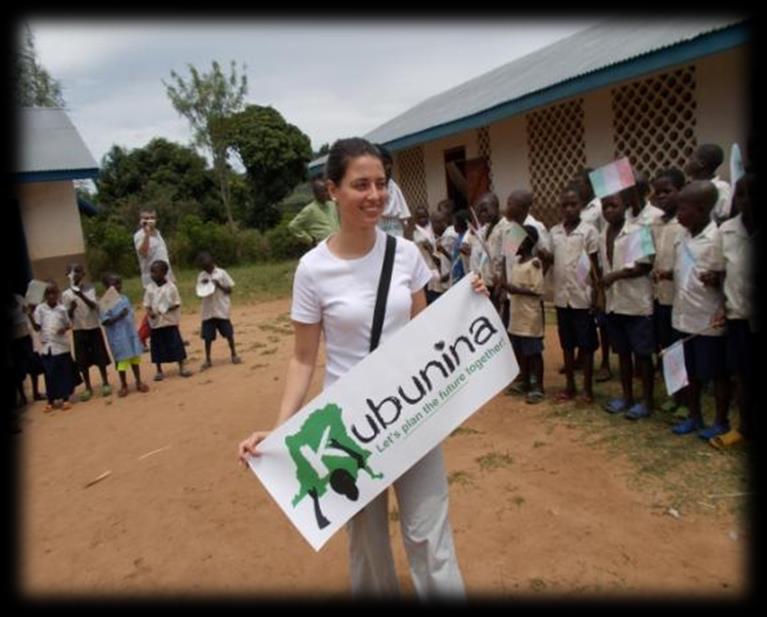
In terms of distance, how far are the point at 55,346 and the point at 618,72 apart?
22.9 ft

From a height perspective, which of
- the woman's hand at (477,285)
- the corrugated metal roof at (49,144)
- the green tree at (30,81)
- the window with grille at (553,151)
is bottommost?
the woman's hand at (477,285)

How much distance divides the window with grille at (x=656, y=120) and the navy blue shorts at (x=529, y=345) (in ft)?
12.7

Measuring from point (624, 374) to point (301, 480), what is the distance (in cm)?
303

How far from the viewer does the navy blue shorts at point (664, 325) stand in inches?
172

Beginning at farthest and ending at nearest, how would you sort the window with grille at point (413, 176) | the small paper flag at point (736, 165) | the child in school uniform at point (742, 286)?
the window with grille at point (413, 176)
the child in school uniform at point (742, 286)
the small paper flag at point (736, 165)

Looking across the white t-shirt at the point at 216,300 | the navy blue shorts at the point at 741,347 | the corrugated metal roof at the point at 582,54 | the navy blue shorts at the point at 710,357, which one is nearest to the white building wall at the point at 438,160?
the corrugated metal roof at the point at 582,54

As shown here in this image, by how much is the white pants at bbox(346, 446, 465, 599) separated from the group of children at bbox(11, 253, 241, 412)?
17.2ft

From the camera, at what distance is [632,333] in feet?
13.7

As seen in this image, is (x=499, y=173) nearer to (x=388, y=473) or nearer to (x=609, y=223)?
(x=609, y=223)

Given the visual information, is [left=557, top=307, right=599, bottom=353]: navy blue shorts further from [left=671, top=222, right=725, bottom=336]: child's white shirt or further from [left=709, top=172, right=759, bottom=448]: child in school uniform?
[left=709, top=172, right=759, bottom=448]: child in school uniform

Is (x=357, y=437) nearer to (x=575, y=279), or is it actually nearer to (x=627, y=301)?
(x=627, y=301)

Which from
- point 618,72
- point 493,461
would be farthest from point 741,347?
point 618,72

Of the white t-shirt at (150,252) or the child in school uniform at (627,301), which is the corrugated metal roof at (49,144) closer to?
the white t-shirt at (150,252)

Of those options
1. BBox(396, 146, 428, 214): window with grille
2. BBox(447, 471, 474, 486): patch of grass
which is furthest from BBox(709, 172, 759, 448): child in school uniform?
BBox(396, 146, 428, 214): window with grille
